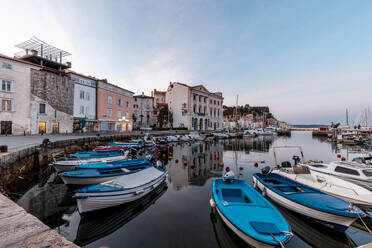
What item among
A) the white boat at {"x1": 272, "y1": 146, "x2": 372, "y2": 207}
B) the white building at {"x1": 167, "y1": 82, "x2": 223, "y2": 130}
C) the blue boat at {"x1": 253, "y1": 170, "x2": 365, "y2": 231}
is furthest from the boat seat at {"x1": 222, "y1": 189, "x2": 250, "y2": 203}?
the white building at {"x1": 167, "y1": 82, "x2": 223, "y2": 130}

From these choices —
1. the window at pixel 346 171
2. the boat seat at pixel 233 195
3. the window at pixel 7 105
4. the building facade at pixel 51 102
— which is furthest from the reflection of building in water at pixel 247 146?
the window at pixel 7 105

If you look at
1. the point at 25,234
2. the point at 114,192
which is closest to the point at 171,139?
the point at 114,192

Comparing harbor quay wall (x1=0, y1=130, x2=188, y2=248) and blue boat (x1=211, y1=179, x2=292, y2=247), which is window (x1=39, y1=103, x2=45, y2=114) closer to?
harbor quay wall (x1=0, y1=130, x2=188, y2=248)

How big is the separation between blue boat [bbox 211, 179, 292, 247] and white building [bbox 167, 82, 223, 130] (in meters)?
47.1

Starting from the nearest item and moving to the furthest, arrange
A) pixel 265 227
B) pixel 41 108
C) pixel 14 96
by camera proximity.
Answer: pixel 265 227 < pixel 14 96 < pixel 41 108

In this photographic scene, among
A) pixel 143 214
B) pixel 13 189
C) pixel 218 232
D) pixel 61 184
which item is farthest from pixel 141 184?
pixel 13 189

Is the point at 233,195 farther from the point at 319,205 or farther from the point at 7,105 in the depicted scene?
the point at 7,105

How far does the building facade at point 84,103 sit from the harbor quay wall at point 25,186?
854 cm

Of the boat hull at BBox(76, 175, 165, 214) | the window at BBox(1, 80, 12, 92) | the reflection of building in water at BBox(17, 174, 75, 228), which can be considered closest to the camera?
the boat hull at BBox(76, 175, 165, 214)

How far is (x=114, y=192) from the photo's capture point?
691 cm

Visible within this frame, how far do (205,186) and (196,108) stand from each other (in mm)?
45897

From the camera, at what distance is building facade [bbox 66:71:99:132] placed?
97.2ft

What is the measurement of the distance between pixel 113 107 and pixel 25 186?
28.6 metres

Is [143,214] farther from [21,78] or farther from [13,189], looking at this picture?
[21,78]
